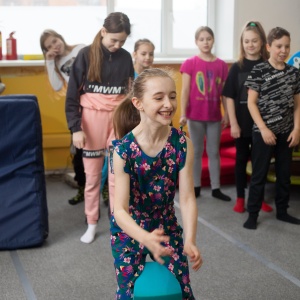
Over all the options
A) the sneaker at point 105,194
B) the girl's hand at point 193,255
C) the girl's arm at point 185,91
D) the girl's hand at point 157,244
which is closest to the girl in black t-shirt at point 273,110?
the girl's arm at point 185,91

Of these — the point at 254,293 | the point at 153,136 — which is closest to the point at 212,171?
the point at 254,293

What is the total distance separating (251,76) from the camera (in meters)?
3.20

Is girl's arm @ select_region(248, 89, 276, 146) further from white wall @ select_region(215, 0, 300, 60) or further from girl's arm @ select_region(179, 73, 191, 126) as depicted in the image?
white wall @ select_region(215, 0, 300, 60)

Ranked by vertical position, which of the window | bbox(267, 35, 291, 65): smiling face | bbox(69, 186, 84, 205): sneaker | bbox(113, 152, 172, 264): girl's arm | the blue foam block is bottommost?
bbox(69, 186, 84, 205): sneaker

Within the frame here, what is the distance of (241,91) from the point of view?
352 centimetres

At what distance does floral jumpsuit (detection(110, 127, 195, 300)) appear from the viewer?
1738mm

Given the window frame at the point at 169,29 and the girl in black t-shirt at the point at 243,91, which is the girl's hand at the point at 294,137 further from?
the window frame at the point at 169,29

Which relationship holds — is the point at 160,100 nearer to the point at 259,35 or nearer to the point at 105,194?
the point at 259,35

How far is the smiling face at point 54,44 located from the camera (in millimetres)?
4375

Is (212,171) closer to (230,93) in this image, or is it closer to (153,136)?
(230,93)

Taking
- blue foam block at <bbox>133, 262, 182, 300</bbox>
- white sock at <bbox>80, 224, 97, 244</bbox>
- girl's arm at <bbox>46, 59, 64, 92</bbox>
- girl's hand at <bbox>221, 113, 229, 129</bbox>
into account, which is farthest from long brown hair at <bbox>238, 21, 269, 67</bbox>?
blue foam block at <bbox>133, 262, 182, 300</bbox>

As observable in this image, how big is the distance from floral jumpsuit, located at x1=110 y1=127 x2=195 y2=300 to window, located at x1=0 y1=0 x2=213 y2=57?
335 centimetres

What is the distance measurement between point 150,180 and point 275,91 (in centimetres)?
163

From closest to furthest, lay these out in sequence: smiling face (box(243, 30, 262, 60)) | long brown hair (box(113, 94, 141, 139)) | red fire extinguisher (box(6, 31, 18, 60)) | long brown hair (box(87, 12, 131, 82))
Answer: long brown hair (box(113, 94, 141, 139))
long brown hair (box(87, 12, 131, 82))
smiling face (box(243, 30, 262, 60))
red fire extinguisher (box(6, 31, 18, 60))
